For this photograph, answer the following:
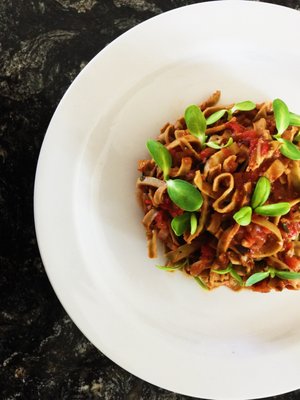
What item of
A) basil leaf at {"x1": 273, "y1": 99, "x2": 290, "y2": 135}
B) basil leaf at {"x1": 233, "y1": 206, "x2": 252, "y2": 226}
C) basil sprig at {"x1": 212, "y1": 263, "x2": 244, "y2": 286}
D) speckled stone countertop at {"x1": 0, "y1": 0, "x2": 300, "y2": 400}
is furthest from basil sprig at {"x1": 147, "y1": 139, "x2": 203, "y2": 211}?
speckled stone countertop at {"x1": 0, "y1": 0, "x2": 300, "y2": 400}

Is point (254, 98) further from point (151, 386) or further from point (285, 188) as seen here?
point (151, 386)

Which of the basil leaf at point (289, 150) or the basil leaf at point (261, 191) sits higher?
the basil leaf at point (289, 150)

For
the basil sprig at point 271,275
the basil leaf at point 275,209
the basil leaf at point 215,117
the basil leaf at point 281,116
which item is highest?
the basil leaf at point 281,116

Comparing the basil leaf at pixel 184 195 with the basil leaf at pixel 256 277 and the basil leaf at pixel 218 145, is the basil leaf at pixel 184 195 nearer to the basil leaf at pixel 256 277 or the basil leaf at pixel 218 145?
the basil leaf at pixel 218 145

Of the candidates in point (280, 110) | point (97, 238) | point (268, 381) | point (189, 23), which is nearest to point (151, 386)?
point (268, 381)

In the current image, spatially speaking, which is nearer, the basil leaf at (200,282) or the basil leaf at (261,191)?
the basil leaf at (261,191)

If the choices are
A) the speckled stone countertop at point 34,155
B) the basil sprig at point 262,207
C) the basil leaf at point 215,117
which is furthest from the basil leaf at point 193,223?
the speckled stone countertop at point 34,155

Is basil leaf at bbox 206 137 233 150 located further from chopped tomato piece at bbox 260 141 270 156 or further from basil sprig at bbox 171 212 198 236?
basil sprig at bbox 171 212 198 236
